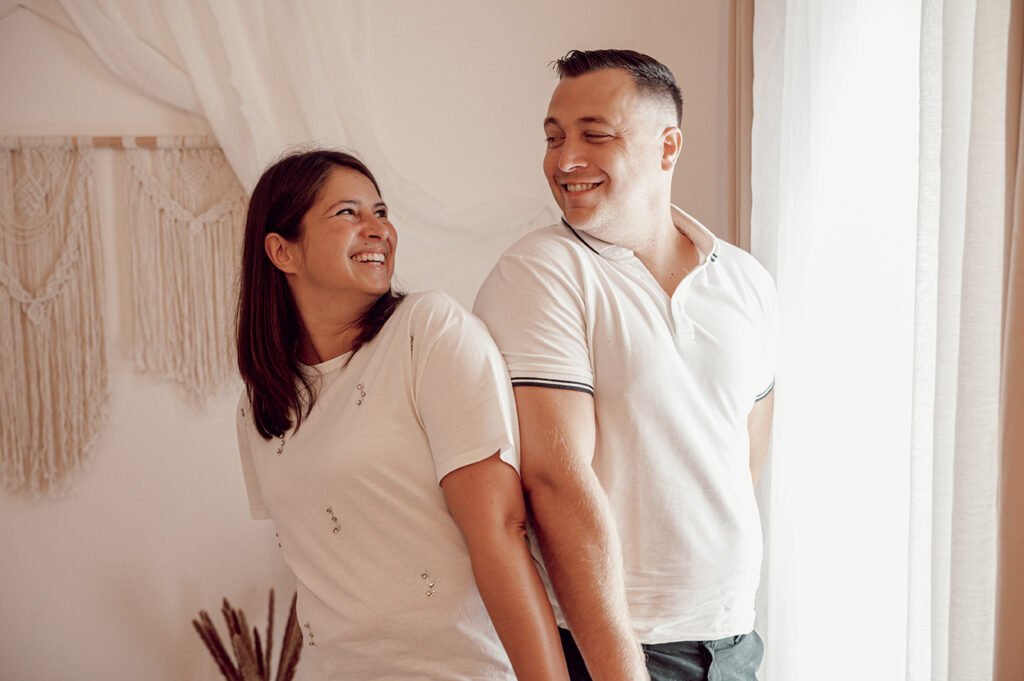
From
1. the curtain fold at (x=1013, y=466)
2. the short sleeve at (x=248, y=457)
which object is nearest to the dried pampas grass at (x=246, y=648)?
the short sleeve at (x=248, y=457)

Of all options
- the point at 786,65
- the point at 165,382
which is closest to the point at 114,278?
the point at 165,382

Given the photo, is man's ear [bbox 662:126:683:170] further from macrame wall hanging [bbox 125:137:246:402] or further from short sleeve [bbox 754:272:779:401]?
macrame wall hanging [bbox 125:137:246:402]

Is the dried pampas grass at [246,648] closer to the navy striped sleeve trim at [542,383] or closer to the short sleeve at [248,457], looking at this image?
the short sleeve at [248,457]

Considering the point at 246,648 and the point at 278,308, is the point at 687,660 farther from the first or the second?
the point at 246,648

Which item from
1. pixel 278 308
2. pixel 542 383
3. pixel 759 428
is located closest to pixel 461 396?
pixel 542 383

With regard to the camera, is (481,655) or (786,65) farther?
(786,65)

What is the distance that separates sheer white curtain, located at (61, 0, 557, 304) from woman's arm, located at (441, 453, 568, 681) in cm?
127

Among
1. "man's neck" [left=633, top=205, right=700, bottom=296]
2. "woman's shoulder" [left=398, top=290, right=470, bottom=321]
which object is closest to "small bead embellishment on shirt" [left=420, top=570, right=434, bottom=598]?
"woman's shoulder" [left=398, top=290, right=470, bottom=321]

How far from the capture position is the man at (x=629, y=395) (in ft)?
4.33

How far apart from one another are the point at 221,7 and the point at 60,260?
778mm

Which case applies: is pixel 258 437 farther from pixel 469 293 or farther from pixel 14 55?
pixel 14 55

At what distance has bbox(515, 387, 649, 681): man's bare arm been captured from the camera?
1290 millimetres

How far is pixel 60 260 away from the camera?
98.1 inches

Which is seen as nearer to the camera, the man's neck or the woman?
the woman
